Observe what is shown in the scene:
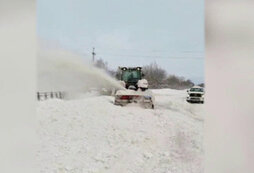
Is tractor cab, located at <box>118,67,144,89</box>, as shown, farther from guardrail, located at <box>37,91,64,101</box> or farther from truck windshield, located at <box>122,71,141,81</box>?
guardrail, located at <box>37,91,64,101</box>

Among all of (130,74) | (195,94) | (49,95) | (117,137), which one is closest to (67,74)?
(49,95)

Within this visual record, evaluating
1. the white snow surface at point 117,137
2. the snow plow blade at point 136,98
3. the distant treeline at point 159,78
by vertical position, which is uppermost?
the distant treeline at point 159,78

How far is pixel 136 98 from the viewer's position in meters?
1.72

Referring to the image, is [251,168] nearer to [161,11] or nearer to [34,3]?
[161,11]

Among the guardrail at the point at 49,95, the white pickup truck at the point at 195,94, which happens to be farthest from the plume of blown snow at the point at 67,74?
the white pickup truck at the point at 195,94

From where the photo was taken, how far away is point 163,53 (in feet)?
5.59

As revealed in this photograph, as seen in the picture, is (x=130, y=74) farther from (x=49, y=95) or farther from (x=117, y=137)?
(x=49, y=95)

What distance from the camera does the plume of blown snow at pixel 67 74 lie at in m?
1.64

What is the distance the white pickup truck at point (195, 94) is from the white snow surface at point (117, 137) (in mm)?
31

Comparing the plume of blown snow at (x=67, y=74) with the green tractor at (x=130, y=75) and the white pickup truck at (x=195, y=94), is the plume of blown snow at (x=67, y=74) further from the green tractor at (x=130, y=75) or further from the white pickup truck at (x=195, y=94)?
the white pickup truck at (x=195, y=94)

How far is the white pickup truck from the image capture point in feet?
5.39

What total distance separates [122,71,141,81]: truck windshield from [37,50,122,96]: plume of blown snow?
0.28ft

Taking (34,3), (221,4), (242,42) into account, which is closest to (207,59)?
(242,42)

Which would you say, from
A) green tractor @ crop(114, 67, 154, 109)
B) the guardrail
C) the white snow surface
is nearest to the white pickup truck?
the white snow surface
